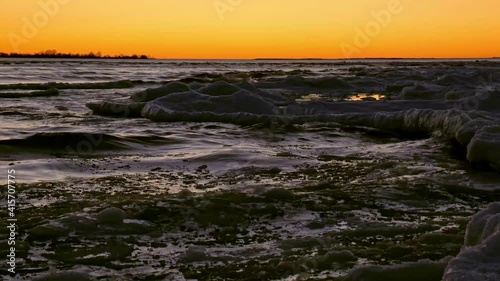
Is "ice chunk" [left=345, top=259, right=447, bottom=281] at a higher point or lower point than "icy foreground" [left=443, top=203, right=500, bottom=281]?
lower

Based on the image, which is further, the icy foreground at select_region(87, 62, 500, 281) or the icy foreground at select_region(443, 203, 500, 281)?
the icy foreground at select_region(87, 62, 500, 281)

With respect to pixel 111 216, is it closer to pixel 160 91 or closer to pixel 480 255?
pixel 480 255

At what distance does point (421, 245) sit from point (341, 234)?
0.46 meters

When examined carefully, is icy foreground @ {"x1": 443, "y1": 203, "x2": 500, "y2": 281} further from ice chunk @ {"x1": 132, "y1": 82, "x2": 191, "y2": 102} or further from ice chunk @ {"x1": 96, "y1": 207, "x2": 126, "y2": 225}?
ice chunk @ {"x1": 132, "y1": 82, "x2": 191, "y2": 102}

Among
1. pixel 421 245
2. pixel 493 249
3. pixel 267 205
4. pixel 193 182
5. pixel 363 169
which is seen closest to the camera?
pixel 493 249

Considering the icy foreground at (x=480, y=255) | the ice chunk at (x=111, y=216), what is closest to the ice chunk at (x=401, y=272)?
the icy foreground at (x=480, y=255)

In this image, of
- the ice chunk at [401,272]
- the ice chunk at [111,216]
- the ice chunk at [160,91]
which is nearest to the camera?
the ice chunk at [401,272]

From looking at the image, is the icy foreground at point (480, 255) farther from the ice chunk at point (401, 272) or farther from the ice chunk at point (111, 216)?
the ice chunk at point (111, 216)

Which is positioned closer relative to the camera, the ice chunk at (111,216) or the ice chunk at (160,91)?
the ice chunk at (111,216)

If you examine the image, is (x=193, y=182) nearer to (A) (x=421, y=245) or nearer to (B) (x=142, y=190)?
(B) (x=142, y=190)

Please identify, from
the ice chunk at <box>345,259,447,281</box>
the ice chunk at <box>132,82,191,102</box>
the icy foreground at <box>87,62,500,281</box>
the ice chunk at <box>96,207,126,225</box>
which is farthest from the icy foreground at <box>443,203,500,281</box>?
the ice chunk at <box>132,82,191,102</box>

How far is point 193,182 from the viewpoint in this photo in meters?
5.04

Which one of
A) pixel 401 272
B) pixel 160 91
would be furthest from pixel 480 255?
pixel 160 91

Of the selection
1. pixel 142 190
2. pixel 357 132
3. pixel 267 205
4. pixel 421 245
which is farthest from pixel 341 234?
pixel 357 132
